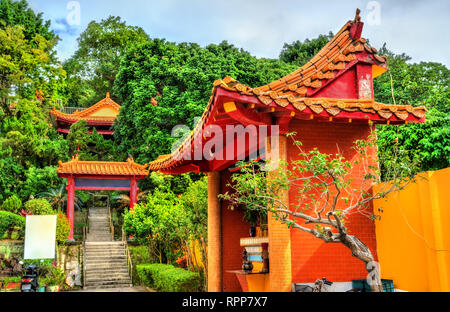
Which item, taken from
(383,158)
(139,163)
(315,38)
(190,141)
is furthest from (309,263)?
(315,38)

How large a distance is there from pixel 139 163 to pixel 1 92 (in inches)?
275

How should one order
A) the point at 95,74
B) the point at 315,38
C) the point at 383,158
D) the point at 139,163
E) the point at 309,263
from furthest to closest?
1. the point at 95,74
2. the point at 315,38
3. the point at 139,163
4. the point at 309,263
5. the point at 383,158

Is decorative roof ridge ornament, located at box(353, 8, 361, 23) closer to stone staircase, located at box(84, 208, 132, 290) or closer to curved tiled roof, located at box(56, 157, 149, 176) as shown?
stone staircase, located at box(84, 208, 132, 290)

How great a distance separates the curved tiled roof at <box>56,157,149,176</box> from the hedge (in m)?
6.64

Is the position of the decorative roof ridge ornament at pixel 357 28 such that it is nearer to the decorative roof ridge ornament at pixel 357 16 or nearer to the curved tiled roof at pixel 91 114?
the decorative roof ridge ornament at pixel 357 16

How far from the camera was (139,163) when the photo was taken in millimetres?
21969

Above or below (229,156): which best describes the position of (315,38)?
above

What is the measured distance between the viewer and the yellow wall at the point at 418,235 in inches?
203

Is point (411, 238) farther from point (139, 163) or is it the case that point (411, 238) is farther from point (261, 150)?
point (139, 163)

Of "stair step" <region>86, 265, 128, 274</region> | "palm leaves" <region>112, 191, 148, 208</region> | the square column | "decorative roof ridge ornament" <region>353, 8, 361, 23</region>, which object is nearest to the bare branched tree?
"decorative roof ridge ornament" <region>353, 8, 361, 23</region>

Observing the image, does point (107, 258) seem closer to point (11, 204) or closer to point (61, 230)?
point (61, 230)

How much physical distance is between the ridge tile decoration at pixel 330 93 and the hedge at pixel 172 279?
3.74 metres

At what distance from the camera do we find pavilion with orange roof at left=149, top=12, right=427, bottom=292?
5.52 metres

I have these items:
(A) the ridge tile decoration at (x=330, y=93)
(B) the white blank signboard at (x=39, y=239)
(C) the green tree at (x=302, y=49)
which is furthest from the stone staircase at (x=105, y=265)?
(C) the green tree at (x=302, y=49)
